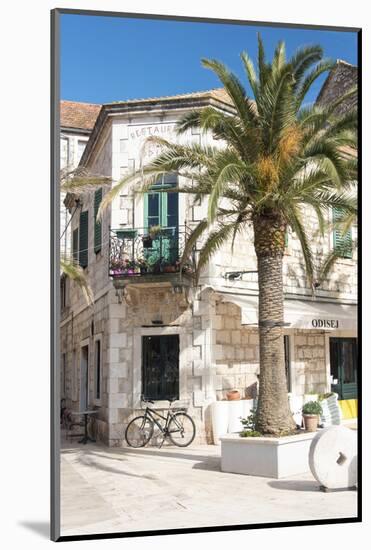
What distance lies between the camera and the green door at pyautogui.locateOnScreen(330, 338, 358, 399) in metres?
17.0

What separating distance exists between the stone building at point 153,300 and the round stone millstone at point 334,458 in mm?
5035

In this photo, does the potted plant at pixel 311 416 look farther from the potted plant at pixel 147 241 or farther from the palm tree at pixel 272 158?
the potted plant at pixel 147 241

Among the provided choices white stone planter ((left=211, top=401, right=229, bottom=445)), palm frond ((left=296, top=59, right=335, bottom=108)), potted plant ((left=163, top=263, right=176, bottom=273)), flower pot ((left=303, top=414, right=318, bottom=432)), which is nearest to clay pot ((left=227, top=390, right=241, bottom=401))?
white stone planter ((left=211, top=401, right=229, bottom=445))

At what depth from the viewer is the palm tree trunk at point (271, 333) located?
11.8m

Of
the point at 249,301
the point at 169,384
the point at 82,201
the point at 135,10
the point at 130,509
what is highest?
the point at 135,10

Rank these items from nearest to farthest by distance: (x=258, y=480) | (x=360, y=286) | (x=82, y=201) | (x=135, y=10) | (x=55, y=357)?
(x=55, y=357) < (x=135, y=10) < (x=360, y=286) < (x=258, y=480) < (x=82, y=201)

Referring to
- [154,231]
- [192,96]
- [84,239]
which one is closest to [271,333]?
[154,231]

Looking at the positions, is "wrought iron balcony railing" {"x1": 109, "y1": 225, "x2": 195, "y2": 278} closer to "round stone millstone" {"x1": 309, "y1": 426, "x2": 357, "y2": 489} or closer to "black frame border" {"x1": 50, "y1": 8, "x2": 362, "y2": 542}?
"round stone millstone" {"x1": 309, "y1": 426, "x2": 357, "y2": 489}

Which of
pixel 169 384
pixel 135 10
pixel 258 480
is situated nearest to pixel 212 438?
pixel 169 384

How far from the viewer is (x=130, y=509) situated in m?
9.22

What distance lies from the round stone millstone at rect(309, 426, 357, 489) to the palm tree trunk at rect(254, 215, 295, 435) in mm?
1919

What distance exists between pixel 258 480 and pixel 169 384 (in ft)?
14.1

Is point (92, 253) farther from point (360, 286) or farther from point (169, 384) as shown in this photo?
point (360, 286)

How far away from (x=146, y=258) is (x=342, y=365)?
5299 mm
